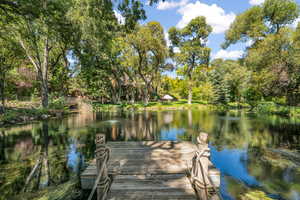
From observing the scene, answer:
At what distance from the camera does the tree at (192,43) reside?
30.0 m

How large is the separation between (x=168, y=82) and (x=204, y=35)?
2476 cm

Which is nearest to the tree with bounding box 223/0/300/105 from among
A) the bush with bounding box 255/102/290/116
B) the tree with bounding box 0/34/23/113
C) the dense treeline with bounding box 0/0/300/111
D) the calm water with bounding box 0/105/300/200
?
the dense treeline with bounding box 0/0/300/111

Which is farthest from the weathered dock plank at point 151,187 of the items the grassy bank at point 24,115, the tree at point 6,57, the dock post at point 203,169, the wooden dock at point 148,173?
the tree at point 6,57

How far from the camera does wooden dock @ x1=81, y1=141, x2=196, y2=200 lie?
337 centimetres

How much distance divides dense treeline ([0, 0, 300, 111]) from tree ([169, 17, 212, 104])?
0.58 ft

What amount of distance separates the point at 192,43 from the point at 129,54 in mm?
12851

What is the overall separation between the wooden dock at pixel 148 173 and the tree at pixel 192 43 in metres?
27.7

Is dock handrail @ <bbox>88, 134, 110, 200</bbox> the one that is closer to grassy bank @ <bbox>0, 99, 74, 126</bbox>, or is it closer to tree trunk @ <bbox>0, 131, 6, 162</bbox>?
tree trunk @ <bbox>0, 131, 6, 162</bbox>

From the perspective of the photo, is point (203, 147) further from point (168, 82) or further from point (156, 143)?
point (168, 82)

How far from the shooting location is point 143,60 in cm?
2962

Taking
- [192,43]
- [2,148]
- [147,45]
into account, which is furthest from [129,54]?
[2,148]

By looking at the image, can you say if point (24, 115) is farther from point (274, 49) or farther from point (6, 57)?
point (274, 49)

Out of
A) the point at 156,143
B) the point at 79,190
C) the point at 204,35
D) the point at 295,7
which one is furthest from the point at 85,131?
the point at 295,7

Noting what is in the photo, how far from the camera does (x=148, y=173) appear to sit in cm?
410
